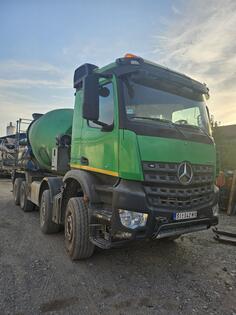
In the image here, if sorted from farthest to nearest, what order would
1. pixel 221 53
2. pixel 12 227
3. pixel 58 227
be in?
1. pixel 221 53
2. pixel 12 227
3. pixel 58 227

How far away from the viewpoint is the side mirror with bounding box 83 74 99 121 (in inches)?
130

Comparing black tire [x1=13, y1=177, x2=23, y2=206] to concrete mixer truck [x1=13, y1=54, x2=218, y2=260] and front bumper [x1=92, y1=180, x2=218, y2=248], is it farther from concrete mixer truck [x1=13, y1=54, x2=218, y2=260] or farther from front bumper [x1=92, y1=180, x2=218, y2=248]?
front bumper [x1=92, y1=180, x2=218, y2=248]

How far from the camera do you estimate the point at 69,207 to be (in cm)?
408

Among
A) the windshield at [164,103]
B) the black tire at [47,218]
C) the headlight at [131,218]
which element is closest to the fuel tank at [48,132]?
the black tire at [47,218]

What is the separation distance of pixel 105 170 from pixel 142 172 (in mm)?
579

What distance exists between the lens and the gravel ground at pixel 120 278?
283cm

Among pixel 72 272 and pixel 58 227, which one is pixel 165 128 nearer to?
pixel 72 272

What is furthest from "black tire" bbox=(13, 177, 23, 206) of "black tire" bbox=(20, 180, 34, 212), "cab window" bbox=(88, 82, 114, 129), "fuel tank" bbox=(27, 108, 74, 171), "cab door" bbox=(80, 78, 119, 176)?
"cab window" bbox=(88, 82, 114, 129)

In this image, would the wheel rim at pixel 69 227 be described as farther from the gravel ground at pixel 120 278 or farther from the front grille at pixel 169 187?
the front grille at pixel 169 187

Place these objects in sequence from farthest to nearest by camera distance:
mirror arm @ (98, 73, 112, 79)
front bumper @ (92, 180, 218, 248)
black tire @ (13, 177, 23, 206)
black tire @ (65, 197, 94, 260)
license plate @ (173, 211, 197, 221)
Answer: black tire @ (13, 177, 23, 206), black tire @ (65, 197, 94, 260), mirror arm @ (98, 73, 112, 79), license plate @ (173, 211, 197, 221), front bumper @ (92, 180, 218, 248)

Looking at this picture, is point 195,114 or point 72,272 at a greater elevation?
point 195,114

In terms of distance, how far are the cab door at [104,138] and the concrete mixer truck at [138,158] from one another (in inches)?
0.5

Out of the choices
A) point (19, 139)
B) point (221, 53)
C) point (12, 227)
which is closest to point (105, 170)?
point (12, 227)

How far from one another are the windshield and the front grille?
666mm
